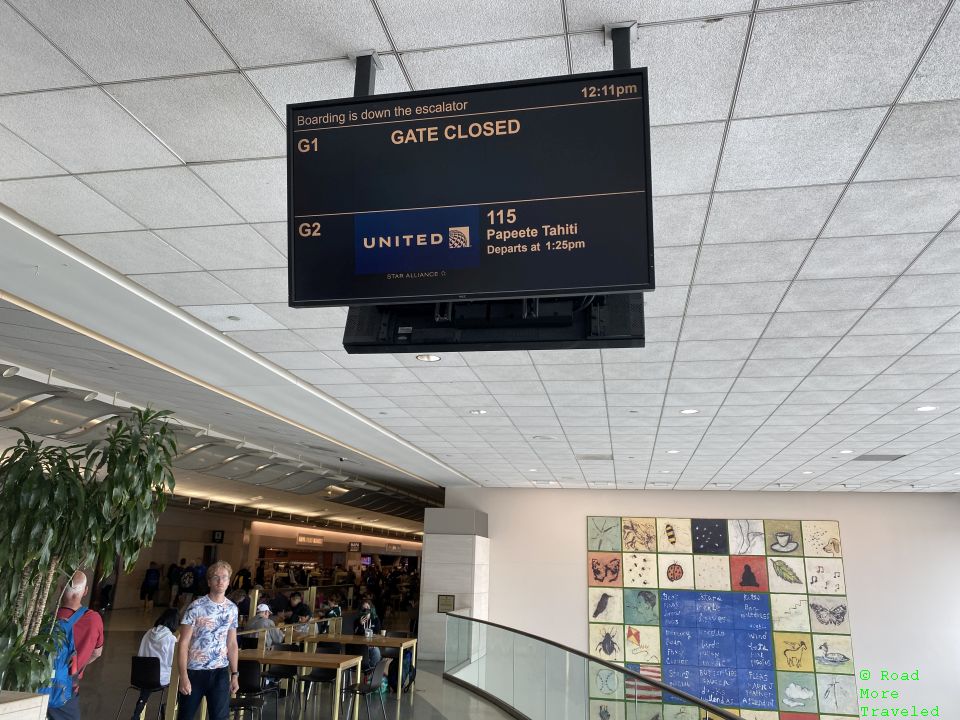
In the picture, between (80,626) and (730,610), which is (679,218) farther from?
A: (730,610)

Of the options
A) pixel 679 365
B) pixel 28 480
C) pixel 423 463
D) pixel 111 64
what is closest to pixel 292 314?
pixel 28 480

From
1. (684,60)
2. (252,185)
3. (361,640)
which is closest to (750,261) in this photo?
(684,60)

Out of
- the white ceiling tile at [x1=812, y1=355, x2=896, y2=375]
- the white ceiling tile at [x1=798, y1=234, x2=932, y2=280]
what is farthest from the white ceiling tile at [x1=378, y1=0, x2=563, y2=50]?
the white ceiling tile at [x1=812, y1=355, x2=896, y2=375]

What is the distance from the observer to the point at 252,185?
3.39m

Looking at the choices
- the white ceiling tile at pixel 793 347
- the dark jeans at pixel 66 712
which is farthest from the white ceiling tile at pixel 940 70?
the dark jeans at pixel 66 712

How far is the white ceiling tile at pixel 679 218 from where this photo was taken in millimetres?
3389

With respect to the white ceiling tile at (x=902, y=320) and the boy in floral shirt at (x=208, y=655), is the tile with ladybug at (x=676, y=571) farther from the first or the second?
the boy in floral shirt at (x=208, y=655)

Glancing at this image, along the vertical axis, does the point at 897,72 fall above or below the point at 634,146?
above

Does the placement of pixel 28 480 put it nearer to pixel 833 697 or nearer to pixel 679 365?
pixel 679 365

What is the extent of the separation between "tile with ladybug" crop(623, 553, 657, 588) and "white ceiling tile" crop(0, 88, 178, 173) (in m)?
13.1

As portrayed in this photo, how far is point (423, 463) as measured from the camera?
1229cm

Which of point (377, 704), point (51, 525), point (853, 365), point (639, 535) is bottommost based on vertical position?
point (377, 704)

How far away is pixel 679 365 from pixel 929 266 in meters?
2.26

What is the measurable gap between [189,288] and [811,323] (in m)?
4.34
